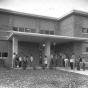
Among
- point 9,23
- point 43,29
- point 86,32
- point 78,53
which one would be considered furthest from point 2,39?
point 86,32

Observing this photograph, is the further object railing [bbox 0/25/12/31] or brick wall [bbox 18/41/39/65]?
brick wall [bbox 18/41/39/65]

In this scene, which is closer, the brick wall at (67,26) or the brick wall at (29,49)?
the brick wall at (29,49)

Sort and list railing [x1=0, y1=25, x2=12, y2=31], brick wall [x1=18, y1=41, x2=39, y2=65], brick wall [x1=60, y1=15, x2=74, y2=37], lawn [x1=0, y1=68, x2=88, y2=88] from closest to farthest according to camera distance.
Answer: lawn [x1=0, y1=68, x2=88, y2=88] < railing [x1=0, y1=25, x2=12, y2=31] < brick wall [x1=18, y1=41, x2=39, y2=65] < brick wall [x1=60, y1=15, x2=74, y2=37]

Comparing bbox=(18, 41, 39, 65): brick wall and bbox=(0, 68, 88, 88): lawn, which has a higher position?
bbox=(18, 41, 39, 65): brick wall

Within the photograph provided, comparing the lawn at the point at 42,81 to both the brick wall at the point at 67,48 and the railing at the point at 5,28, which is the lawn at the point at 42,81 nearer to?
the brick wall at the point at 67,48

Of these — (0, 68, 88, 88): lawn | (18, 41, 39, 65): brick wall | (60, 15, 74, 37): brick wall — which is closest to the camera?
(0, 68, 88, 88): lawn

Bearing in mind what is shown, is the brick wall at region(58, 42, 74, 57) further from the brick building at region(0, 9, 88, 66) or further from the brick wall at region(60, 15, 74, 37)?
the brick wall at region(60, 15, 74, 37)

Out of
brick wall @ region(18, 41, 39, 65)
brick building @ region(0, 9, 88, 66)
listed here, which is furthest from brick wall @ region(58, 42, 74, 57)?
brick wall @ region(18, 41, 39, 65)

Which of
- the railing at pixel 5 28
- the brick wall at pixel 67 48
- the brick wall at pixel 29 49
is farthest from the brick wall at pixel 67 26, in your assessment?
the railing at pixel 5 28

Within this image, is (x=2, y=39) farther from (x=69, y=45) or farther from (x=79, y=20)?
(x=79, y=20)

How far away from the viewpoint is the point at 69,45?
63.1 ft

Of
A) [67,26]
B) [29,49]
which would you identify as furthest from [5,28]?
[67,26]

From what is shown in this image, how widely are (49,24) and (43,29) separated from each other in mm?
1271

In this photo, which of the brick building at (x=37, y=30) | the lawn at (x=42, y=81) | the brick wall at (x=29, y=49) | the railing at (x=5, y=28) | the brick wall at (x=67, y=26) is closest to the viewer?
the lawn at (x=42, y=81)
